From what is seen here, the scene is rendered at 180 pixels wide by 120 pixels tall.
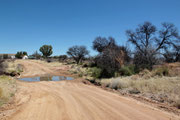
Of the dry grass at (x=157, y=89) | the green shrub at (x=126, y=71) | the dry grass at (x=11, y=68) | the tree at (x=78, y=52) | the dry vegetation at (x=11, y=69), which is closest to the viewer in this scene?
the dry grass at (x=157, y=89)

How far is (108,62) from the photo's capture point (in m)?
15.0

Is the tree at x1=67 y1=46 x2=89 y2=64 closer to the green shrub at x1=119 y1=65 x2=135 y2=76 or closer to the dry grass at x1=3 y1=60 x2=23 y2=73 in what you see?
the dry grass at x1=3 y1=60 x2=23 y2=73

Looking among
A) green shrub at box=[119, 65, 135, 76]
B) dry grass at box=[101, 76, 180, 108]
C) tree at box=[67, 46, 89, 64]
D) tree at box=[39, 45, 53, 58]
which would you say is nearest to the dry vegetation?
dry grass at box=[101, 76, 180, 108]

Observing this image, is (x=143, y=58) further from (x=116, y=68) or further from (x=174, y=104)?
(x=174, y=104)

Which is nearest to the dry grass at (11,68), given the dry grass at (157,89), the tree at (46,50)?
the dry grass at (157,89)

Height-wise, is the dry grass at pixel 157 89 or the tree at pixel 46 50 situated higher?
the tree at pixel 46 50

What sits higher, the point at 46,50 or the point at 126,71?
the point at 46,50

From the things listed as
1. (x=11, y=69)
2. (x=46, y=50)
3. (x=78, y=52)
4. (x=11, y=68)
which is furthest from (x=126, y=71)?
(x=46, y=50)

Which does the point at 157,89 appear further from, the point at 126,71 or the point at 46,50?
the point at 46,50

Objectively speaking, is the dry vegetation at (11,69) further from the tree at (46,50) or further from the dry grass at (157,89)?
the tree at (46,50)

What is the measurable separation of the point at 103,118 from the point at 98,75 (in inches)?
445

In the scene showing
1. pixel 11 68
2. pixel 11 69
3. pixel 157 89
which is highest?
pixel 11 68

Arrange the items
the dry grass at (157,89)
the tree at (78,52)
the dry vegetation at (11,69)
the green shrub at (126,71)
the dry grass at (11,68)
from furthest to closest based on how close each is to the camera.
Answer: the tree at (78,52)
the dry grass at (11,68)
the dry vegetation at (11,69)
the green shrub at (126,71)
the dry grass at (157,89)

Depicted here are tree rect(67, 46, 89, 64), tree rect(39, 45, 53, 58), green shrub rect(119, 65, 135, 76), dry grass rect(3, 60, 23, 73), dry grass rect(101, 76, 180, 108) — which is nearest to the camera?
dry grass rect(101, 76, 180, 108)
